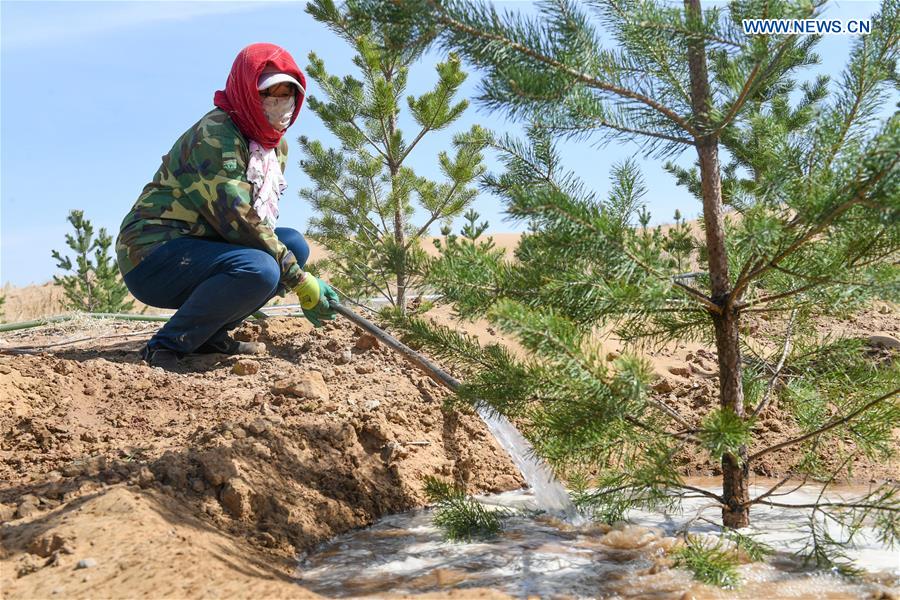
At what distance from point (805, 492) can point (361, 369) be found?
7.64ft

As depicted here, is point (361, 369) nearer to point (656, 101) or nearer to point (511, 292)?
point (511, 292)

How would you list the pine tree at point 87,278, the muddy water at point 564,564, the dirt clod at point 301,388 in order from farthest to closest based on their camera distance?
the pine tree at point 87,278, the dirt clod at point 301,388, the muddy water at point 564,564

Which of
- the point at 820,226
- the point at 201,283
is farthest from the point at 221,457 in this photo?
the point at 820,226

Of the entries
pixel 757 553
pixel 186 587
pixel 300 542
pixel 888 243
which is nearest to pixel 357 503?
pixel 300 542

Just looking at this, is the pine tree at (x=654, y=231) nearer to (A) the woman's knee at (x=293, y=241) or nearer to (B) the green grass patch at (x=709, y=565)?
(B) the green grass patch at (x=709, y=565)

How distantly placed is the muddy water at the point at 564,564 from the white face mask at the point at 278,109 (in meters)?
2.15

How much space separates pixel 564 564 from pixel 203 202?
2.58m

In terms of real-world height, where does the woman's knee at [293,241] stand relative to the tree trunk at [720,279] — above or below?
above

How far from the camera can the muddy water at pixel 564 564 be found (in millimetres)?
2406

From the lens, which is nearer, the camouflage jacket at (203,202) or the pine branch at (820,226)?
the pine branch at (820,226)

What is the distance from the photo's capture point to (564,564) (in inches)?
104

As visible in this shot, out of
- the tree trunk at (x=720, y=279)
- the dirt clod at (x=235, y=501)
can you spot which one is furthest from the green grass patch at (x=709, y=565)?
the dirt clod at (x=235, y=501)

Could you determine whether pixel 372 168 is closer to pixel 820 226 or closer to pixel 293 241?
pixel 293 241

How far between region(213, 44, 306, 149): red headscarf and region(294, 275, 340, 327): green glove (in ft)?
2.71
